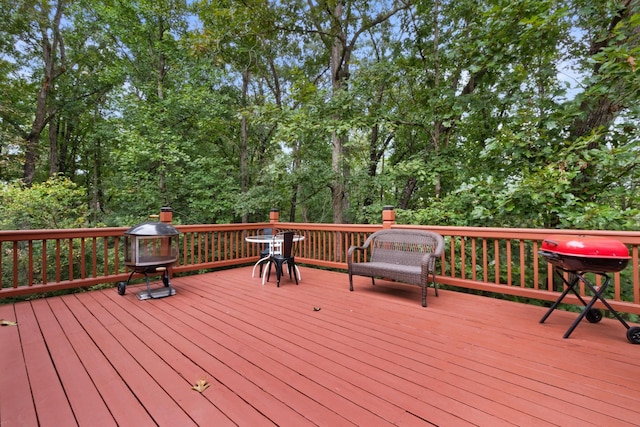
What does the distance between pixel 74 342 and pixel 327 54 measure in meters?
9.19

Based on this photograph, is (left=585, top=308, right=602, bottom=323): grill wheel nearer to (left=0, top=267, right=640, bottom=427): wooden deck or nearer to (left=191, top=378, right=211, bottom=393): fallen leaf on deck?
(left=0, top=267, right=640, bottom=427): wooden deck

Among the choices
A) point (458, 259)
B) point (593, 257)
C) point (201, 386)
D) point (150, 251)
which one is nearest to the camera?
point (201, 386)

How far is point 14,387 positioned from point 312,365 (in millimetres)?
1718

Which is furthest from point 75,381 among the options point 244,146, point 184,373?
point 244,146

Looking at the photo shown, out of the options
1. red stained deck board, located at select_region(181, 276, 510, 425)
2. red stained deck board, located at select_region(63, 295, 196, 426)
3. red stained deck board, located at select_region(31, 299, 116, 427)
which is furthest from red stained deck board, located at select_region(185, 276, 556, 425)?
Result: red stained deck board, located at select_region(31, 299, 116, 427)

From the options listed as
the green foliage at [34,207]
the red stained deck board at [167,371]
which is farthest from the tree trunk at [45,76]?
the red stained deck board at [167,371]

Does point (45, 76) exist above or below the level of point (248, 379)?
above

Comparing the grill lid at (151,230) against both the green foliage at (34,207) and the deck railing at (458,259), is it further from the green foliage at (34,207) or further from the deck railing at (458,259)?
the green foliage at (34,207)

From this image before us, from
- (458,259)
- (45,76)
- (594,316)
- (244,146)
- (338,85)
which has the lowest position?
(594,316)

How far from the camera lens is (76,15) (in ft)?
29.2

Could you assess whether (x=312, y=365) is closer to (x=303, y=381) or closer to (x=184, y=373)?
(x=303, y=381)

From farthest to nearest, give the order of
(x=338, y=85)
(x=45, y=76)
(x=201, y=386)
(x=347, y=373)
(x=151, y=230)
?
(x=45, y=76), (x=338, y=85), (x=151, y=230), (x=347, y=373), (x=201, y=386)

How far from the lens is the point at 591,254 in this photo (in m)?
2.06

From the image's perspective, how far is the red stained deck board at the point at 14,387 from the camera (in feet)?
4.38
